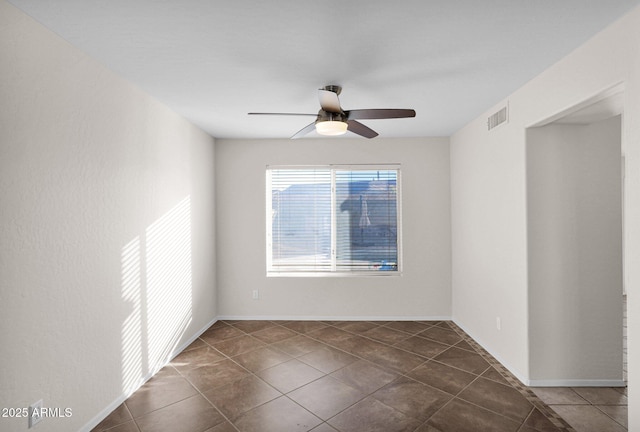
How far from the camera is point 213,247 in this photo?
14.8 feet

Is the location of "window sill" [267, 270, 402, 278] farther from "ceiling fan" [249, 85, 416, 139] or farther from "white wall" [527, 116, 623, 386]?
"ceiling fan" [249, 85, 416, 139]

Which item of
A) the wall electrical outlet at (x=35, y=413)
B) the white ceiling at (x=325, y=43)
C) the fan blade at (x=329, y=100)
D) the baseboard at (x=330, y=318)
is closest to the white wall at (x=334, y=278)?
the baseboard at (x=330, y=318)

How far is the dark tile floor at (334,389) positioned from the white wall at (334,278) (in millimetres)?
644

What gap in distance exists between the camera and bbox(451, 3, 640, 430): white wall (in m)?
1.80

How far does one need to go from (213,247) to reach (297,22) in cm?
338

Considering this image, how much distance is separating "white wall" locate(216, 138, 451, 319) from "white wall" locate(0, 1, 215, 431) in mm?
1316

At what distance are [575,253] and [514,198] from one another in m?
0.64

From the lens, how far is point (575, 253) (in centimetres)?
267

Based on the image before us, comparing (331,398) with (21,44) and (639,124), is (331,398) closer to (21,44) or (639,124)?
(639,124)

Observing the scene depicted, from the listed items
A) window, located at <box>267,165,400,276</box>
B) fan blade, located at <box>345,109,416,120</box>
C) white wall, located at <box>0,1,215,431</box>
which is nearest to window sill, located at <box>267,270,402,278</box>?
window, located at <box>267,165,400,276</box>

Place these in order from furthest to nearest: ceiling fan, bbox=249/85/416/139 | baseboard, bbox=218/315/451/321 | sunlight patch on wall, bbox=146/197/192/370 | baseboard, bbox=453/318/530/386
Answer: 1. baseboard, bbox=218/315/451/321
2. sunlight patch on wall, bbox=146/197/192/370
3. baseboard, bbox=453/318/530/386
4. ceiling fan, bbox=249/85/416/139

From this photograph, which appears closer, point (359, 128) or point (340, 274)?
point (359, 128)

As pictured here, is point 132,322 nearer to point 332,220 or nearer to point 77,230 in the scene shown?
point 77,230

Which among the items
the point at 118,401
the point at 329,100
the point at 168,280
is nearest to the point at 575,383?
the point at 329,100
